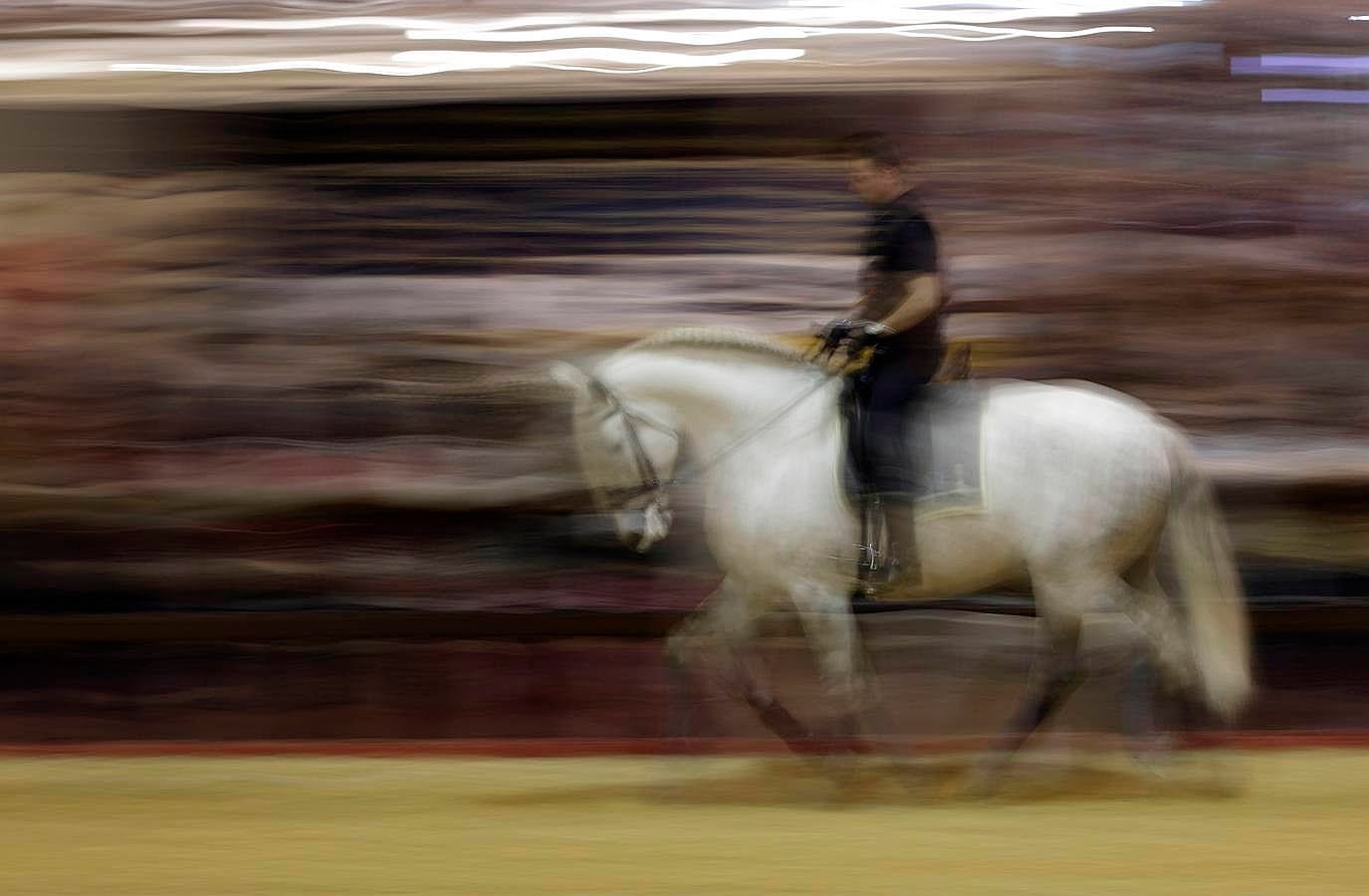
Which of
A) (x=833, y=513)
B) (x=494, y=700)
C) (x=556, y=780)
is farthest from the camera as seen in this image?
(x=494, y=700)

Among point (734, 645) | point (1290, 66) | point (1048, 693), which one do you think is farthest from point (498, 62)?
point (1048, 693)

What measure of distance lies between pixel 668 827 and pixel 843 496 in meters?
1.03

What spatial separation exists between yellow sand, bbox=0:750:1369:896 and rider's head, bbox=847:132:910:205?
1.69m

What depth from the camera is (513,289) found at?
654cm

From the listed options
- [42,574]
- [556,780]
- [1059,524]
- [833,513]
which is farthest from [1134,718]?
[42,574]

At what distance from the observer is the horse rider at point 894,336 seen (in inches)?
197

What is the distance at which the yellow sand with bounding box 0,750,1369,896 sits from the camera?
4.19m

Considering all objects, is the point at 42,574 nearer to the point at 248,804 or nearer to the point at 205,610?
the point at 205,610

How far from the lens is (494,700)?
6402 mm

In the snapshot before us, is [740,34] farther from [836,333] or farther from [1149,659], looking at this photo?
[1149,659]

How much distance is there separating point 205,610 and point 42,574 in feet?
1.96

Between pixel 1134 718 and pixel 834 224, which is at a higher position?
pixel 834 224

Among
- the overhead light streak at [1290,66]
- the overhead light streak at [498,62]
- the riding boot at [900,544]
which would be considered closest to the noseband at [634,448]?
the riding boot at [900,544]

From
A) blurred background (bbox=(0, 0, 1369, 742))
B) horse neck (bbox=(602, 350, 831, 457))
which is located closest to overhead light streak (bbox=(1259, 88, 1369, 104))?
blurred background (bbox=(0, 0, 1369, 742))
